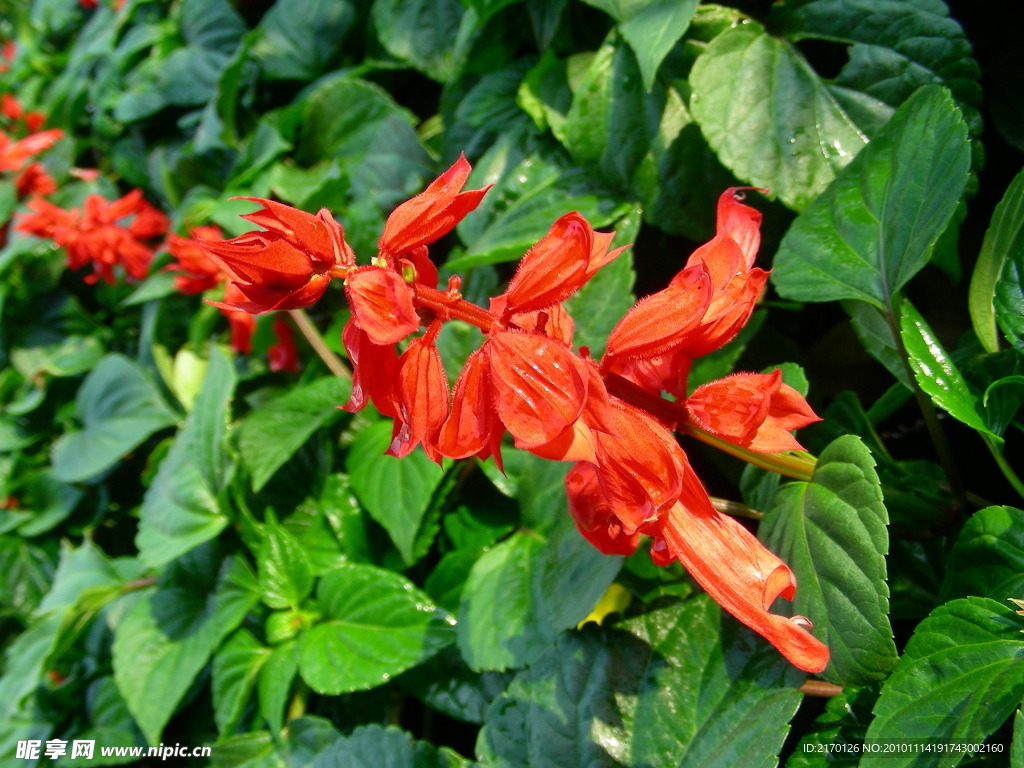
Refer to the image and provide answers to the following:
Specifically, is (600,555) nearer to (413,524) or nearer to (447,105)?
(413,524)

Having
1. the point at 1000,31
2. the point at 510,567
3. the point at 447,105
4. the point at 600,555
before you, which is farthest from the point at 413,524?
the point at 1000,31

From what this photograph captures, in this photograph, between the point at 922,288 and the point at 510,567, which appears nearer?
the point at 510,567

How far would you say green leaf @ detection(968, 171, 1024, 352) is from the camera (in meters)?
0.62

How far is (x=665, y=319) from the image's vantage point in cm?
51

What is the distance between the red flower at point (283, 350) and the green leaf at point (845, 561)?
1.06 m

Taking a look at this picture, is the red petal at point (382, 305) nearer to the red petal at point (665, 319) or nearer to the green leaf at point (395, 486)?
the red petal at point (665, 319)

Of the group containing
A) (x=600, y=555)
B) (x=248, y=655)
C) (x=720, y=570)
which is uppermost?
(x=720, y=570)

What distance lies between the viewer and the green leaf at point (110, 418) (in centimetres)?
159

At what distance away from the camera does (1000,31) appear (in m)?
1.00

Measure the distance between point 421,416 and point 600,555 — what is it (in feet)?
0.99

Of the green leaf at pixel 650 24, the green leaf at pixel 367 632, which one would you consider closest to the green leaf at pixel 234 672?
the green leaf at pixel 367 632

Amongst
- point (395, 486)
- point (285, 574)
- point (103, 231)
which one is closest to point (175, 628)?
point (285, 574)

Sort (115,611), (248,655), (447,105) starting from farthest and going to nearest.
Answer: (115,611) → (447,105) → (248,655)

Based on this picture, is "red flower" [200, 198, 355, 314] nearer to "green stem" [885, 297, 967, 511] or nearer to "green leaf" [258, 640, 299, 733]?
"green stem" [885, 297, 967, 511]
